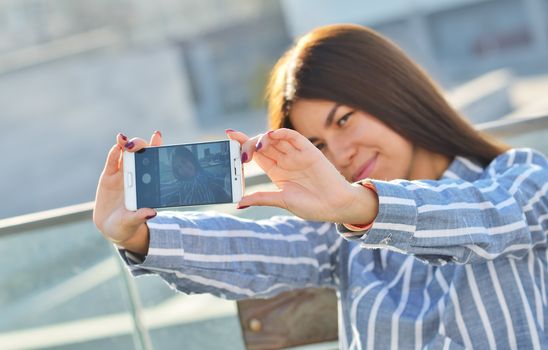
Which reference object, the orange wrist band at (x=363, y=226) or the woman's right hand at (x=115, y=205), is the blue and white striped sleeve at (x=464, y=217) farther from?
the woman's right hand at (x=115, y=205)

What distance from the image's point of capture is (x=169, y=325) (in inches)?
105

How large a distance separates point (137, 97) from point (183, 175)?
59.5 ft

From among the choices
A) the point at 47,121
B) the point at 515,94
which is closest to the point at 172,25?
the point at 47,121

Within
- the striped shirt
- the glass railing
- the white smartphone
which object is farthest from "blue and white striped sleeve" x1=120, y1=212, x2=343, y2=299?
the glass railing

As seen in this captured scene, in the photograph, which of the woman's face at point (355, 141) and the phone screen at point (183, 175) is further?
the woman's face at point (355, 141)

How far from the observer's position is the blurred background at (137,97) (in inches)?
101

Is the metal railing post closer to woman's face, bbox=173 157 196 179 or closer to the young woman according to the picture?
the young woman

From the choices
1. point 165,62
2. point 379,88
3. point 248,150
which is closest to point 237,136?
point 248,150

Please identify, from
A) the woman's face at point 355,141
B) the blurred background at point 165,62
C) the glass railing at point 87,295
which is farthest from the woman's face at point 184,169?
the blurred background at point 165,62

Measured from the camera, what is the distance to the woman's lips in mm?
2199

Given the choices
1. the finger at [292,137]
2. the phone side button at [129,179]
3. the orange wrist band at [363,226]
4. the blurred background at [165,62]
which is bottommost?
the orange wrist band at [363,226]

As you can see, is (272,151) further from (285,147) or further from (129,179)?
(129,179)

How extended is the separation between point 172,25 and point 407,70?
1101 inches

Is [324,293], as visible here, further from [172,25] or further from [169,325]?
[172,25]
